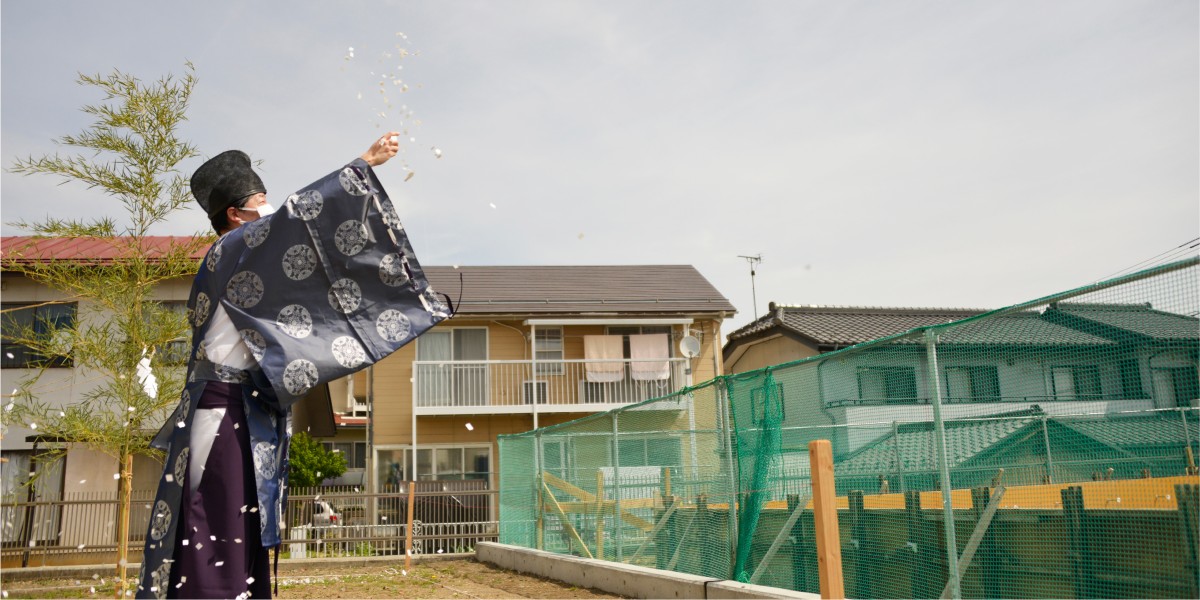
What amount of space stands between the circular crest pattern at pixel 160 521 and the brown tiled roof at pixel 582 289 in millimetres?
15772

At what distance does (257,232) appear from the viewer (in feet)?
8.39

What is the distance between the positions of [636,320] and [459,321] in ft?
12.7

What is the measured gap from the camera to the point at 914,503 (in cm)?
408

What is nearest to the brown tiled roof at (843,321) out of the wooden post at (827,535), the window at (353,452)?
the window at (353,452)

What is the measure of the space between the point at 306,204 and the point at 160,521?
986mm

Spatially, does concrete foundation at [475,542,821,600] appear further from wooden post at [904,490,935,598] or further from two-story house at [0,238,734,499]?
two-story house at [0,238,734,499]

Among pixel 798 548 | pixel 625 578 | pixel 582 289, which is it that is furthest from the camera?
pixel 582 289

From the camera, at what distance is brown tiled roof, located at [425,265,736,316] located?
1912 centimetres

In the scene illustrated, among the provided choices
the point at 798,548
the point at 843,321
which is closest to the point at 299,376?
the point at 798,548

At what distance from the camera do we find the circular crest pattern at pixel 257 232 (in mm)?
2545

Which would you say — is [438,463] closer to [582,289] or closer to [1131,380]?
[582,289]

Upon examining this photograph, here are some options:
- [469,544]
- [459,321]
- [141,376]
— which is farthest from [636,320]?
[141,376]

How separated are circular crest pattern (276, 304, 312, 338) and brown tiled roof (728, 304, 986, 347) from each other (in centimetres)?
1667

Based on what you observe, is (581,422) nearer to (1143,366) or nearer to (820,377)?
(820,377)
